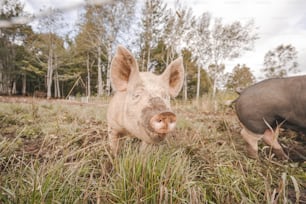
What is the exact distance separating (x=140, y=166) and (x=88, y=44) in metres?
19.1

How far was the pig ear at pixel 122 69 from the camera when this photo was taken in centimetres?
185

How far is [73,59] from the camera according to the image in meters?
23.3

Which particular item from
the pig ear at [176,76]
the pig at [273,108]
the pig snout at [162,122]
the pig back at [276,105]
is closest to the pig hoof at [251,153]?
the pig at [273,108]

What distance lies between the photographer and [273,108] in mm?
2328

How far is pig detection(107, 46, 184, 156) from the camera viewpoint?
54.0 inches

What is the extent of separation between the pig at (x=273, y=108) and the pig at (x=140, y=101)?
3.23ft

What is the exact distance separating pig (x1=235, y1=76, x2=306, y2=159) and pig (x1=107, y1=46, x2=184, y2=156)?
3.23 ft

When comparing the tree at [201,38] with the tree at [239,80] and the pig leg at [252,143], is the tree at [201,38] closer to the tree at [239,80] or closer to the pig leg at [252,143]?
the tree at [239,80]

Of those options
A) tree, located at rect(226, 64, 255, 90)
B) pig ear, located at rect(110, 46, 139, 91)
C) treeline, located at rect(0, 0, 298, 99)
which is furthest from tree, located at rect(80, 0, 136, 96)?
pig ear, located at rect(110, 46, 139, 91)

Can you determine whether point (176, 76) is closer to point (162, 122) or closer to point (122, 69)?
point (122, 69)

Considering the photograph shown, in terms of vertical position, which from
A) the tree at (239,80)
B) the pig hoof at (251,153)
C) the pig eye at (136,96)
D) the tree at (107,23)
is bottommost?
the pig hoof at (251,153)

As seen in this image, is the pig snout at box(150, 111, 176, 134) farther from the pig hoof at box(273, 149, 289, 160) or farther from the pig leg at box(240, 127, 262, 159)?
the pig hoof at box(273, 149, 289, 160)

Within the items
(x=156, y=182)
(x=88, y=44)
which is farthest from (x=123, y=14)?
(x=156, y=182)

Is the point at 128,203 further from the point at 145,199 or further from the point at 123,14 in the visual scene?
the point at 123,14
